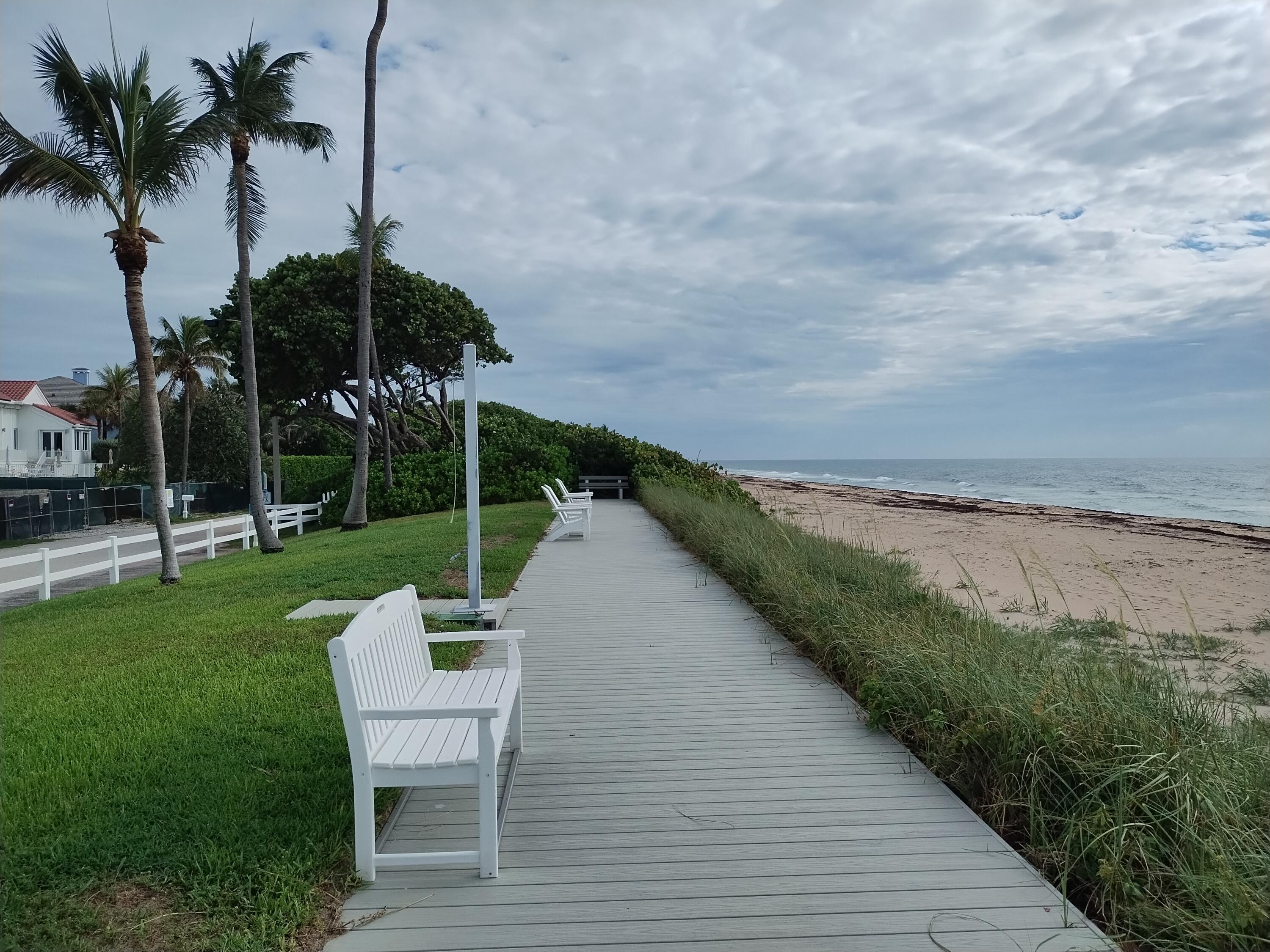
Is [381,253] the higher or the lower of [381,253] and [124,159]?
the higher

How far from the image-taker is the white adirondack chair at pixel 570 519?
14516 mm

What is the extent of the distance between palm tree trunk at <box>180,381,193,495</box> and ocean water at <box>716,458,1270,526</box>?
24009 mm

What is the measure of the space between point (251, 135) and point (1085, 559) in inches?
745

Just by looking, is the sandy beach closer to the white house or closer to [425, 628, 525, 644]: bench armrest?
[425, 628, 525, 644]: bench armrest

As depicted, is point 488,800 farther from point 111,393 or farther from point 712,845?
point 111,393

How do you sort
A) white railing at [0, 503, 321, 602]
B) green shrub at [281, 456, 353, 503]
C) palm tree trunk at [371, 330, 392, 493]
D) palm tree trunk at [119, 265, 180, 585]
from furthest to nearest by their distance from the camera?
green shrub at [281, 456, 353, 503], palm tree trunk at [371, 330, 392, 493], white railing at [0, 503, 321, 602], palm tree trunk at [119, 265, 180, 585]

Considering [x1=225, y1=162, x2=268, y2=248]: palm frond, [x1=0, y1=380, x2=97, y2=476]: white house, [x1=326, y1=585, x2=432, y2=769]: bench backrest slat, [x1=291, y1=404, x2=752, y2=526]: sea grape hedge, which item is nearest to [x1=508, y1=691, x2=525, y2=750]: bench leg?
[x1=326, y1=585, x2=432, y2=769]: bench backrest slat

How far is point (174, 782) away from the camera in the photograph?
370cm

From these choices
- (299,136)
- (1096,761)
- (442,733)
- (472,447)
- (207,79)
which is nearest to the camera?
(1096,761)

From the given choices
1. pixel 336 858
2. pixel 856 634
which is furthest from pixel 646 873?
pixel 856 634

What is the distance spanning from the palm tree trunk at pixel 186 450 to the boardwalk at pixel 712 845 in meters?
34.9

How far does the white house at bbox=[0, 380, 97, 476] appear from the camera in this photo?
1805 inches

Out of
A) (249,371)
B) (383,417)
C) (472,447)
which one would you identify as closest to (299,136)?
(249,371)

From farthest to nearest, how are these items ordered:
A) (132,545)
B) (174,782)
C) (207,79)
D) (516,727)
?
1. (132,545)
2. (207,79)
3. (516,727)
4. (174,782)
